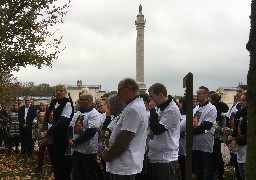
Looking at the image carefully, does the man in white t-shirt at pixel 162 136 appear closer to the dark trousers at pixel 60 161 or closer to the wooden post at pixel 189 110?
the wooden post at pixel 189 110

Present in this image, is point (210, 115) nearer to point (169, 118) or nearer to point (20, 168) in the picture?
point (169, 118)

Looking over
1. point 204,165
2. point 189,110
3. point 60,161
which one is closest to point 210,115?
point 204,165

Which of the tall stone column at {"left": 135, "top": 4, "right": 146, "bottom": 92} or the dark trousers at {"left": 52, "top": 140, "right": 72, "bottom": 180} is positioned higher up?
the tall stone column at {"left": 135, "top": 4, "right": 146, "bottom": 92}

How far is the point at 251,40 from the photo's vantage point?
407 centimetres

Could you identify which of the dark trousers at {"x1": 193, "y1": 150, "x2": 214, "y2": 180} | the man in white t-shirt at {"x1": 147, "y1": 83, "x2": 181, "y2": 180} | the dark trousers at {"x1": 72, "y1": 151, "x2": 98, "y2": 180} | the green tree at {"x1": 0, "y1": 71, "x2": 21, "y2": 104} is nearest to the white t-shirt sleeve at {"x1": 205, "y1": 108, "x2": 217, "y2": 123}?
the dark trousers at {"x1": 193, "y1": 150, "x2": 214, "y2": 180}

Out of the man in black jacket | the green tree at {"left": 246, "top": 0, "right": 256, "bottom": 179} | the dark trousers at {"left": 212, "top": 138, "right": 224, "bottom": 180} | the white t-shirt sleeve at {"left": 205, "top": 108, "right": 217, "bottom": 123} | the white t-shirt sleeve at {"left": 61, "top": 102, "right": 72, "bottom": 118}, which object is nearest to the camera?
the green tree at {"left": 246, "top": 0, "right": 256, "bottom": 179}

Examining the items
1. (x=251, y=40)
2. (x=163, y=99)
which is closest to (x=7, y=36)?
(x=163, y=99)

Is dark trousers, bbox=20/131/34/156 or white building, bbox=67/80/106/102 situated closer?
dark trousers, bbox=20/131/34/156

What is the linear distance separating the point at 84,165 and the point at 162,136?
235 cm

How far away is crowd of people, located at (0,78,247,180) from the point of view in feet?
18.2

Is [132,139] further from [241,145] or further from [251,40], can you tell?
[241,145]

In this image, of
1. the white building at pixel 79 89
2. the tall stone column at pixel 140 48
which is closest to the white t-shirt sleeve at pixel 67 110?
the tall stone column at pixel 140 48

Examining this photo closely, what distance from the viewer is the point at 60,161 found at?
9.12m

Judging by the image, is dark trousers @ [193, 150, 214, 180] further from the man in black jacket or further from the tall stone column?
the tall stone column
